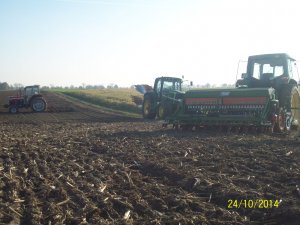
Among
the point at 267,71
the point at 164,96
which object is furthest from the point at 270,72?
the point at 164,96

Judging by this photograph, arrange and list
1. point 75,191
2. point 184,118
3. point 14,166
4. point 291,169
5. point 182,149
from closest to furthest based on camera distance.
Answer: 1. point 75,191
2. point 291,169
3. point 14,166
4. point 182,149
5. point 184,118

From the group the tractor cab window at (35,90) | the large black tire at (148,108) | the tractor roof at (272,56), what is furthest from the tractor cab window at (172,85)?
the tractor cab window at (35,90)

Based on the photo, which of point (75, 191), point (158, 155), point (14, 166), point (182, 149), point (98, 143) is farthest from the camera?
point (98, 143)

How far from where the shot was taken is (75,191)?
638 centimetres

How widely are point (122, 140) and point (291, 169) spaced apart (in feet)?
20.9

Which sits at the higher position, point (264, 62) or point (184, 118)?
point (264, 62)

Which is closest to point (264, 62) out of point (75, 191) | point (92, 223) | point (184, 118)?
point (184, 118)

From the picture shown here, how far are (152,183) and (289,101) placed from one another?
32.3 ft

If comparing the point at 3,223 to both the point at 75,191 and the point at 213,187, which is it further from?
the point at 213,187

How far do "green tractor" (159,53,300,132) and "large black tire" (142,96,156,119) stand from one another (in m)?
6.19
